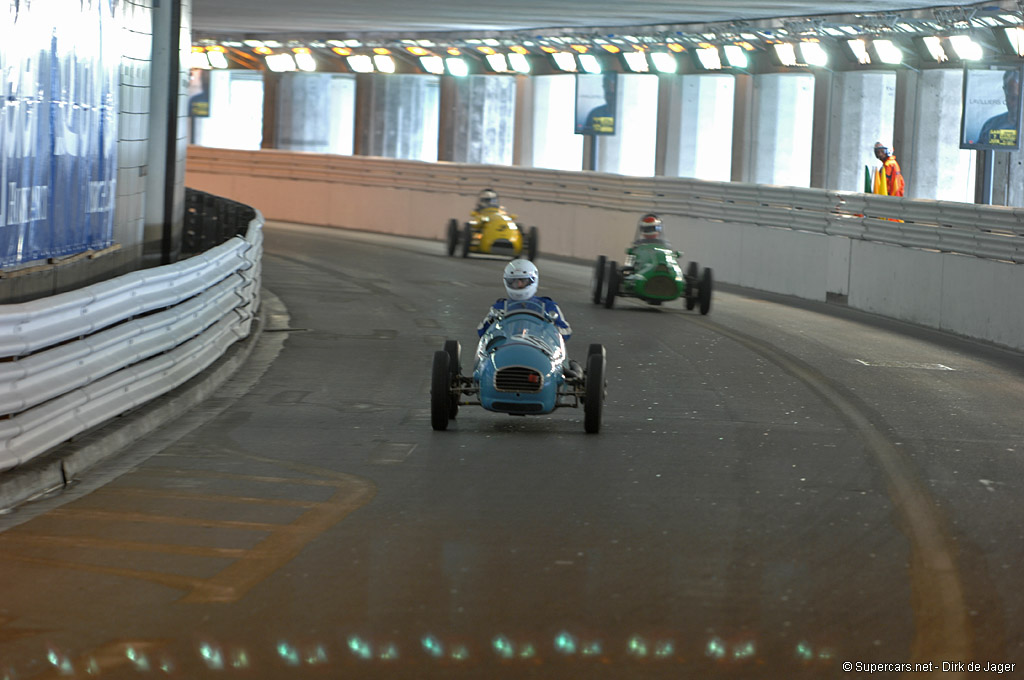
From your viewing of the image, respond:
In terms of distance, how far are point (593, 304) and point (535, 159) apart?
18142mm

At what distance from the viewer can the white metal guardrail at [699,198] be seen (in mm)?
17797

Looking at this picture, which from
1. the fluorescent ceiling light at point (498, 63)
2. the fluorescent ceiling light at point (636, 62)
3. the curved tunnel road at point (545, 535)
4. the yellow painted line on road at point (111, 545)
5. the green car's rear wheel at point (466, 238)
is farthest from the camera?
the fluorescent ceiling light at point (498, 63)

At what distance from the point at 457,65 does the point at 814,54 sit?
12.4 metres

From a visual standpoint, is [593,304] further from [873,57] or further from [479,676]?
[479,676]

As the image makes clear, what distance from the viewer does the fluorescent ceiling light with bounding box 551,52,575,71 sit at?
33.7m

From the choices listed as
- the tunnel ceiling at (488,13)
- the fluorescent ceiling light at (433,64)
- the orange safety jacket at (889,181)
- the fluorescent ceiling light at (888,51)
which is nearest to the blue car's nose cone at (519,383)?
the orange safety jacket at (889,181)

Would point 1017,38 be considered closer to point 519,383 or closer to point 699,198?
point 699,198

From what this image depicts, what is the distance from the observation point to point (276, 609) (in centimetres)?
590

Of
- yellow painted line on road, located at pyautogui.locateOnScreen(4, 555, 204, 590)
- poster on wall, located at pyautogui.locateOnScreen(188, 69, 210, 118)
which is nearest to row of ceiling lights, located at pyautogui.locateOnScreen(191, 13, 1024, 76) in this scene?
poster on wall, located at pyautogui.locateOnScreen(188, 69, 210, 118)

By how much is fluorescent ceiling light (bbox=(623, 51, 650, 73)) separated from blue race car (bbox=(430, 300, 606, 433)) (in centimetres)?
2183

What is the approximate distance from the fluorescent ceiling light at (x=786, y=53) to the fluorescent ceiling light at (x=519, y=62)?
895 centimetres

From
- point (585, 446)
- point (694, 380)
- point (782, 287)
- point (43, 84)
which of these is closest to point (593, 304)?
point (782, 287)

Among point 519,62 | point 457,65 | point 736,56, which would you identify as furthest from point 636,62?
point 457,65

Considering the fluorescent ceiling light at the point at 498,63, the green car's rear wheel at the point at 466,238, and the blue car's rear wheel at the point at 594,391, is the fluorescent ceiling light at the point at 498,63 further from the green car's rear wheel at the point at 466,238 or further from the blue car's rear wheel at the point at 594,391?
the blue car's rear wheel at the point at 594,391
